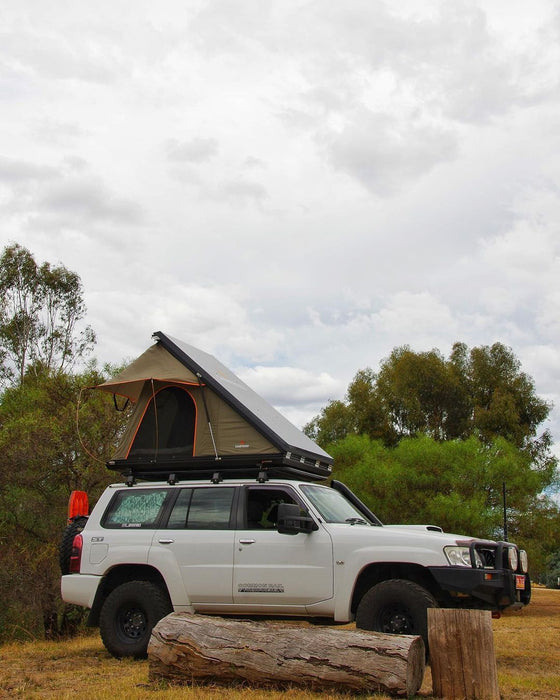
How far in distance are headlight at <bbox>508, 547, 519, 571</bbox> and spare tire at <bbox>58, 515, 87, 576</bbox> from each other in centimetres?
478

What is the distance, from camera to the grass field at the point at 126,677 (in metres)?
6.30

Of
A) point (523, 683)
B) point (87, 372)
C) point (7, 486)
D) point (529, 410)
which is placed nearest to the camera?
point (523, 683)

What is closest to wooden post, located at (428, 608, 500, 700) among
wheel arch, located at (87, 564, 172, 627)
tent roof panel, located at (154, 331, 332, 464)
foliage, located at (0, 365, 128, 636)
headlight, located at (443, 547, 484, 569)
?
headlight, located at (443, 547, 484, 569)

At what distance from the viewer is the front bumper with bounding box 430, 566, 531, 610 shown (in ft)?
23.7

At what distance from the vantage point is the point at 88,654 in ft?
29.5

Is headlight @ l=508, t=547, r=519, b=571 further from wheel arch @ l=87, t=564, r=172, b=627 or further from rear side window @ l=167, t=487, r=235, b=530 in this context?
wheel arch @ l=87, t=564, r=172, b=627

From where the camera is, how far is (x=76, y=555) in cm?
879

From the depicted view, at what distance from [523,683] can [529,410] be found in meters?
28.0

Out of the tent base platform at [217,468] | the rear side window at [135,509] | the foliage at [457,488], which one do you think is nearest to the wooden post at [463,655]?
the tent base platform at [217,468]

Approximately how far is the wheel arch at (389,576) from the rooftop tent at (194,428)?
1.54 metres

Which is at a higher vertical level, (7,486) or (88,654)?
(7,486)

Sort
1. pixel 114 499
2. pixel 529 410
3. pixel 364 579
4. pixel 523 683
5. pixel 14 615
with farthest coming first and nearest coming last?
pixel 529 410
pixel 14 615
pixel 114 499
pixel 364 579
pixel 523 683

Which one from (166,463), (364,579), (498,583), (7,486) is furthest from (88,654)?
(7,486)

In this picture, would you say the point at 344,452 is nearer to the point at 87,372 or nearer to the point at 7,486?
the point at 87,372
